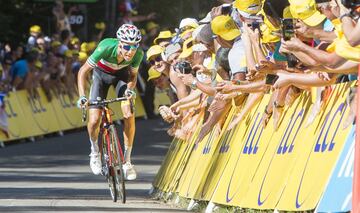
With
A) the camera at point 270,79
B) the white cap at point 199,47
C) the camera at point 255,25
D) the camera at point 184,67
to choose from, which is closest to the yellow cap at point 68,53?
the white cap at point 199,47

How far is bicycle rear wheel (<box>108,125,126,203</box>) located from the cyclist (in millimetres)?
115

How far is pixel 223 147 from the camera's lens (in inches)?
515

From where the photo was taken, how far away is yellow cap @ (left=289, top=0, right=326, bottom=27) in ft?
32.4

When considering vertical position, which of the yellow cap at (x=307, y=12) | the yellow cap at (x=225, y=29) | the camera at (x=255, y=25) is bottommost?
the yellow cap at (x=225, y=29)

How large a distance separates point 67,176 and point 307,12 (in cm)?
993

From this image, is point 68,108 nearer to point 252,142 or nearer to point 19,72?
point 19,72

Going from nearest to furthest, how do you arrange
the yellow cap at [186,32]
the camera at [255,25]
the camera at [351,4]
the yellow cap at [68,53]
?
1. the camera at [351,4]
2. the camera at [255,25]
3. the yellow cap at [186,32]
4. the yellow cap at [68,53]

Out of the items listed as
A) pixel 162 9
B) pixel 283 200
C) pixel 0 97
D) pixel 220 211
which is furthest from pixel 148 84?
pixel 283 200

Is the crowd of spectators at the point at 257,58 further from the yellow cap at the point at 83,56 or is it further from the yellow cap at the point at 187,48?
the yellow cap at the point at 83,56

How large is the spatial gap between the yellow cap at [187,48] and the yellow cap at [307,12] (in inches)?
204

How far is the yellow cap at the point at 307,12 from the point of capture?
389 inches

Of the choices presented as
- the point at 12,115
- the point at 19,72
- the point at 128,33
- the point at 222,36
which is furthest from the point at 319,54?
the point at 19,72

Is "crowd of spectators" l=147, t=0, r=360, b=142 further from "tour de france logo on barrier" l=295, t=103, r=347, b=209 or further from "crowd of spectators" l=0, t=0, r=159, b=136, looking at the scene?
"crowd of spectators" l=0, t=0, r=159, b=136

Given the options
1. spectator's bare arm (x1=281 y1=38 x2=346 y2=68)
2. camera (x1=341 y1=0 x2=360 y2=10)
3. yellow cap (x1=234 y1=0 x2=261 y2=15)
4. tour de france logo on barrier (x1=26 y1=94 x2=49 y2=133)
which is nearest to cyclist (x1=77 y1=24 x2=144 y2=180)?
yellow cap (x1=234 y1=0 x2=261 y2=15)
